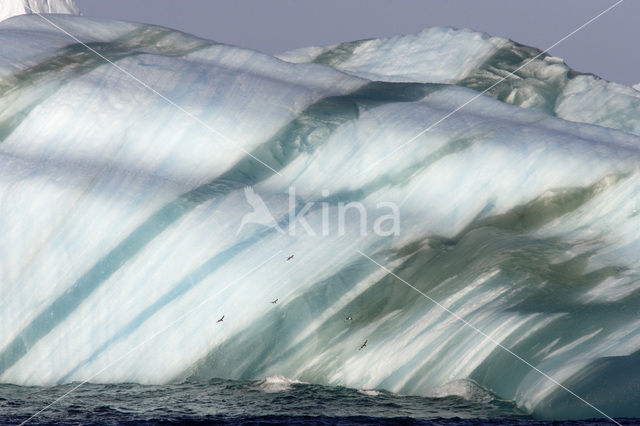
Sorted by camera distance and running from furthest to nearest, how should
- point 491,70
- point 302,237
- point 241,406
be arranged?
point 491,70 → point 302,237 → point 241,406

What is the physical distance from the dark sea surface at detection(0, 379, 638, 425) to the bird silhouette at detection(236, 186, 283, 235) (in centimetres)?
140

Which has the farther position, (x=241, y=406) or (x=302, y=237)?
(x=302, y=237)

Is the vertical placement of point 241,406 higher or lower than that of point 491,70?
lower

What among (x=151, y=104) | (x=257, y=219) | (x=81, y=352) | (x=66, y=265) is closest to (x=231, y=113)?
(x=151, y=104)

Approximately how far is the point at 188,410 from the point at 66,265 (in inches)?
76.6

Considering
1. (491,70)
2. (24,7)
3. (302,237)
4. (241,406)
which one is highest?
(24,7)

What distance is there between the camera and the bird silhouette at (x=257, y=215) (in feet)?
22.3

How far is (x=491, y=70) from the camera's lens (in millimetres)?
10836

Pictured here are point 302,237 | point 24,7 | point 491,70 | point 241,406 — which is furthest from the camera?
point 24,7

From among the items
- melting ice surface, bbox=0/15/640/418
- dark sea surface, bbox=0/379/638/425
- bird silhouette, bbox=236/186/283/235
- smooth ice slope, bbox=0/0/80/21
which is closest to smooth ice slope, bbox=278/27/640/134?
melting ice surface, bbox=0/15/640/418

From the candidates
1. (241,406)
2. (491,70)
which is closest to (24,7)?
(491,70)

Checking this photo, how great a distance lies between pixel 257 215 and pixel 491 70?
17.3 feet

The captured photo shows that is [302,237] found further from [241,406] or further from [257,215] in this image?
[241,406]

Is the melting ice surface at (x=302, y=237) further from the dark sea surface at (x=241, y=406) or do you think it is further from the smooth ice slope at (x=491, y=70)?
the smooth ice slope at (x=491, y=70)
